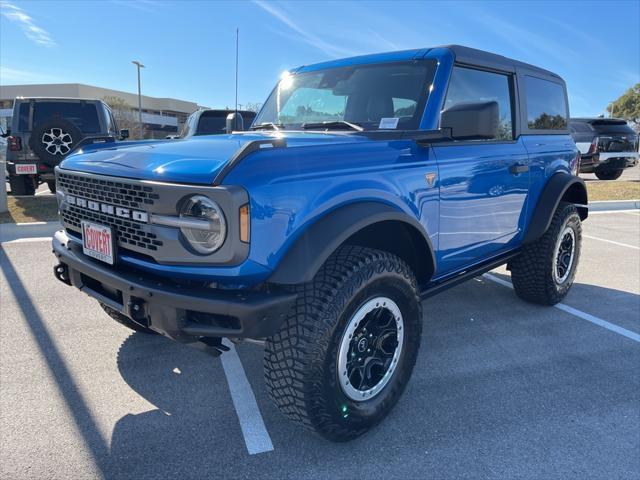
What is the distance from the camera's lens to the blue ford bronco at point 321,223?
1.96 m

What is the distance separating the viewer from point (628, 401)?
9.22 ft

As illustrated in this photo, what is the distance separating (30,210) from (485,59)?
7653 mm

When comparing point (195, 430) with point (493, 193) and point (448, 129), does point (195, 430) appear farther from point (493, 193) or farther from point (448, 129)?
point (493, 193)

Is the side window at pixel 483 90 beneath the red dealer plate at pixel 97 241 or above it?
above

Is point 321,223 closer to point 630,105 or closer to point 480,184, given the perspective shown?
point 480,184

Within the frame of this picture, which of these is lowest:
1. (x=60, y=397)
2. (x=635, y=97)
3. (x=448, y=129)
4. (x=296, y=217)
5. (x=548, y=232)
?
(x=60, y=397)

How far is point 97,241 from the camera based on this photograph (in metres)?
2.36

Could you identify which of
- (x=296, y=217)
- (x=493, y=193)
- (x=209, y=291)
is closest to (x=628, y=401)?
(x=493, y=193)

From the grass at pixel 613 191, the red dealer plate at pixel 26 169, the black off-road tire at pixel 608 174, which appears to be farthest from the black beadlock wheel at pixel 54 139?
the black off-road tire at pixel 608 174

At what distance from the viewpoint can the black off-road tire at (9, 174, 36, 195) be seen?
31.0ft

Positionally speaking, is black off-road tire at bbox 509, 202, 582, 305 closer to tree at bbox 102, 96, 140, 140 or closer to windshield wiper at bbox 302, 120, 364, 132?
windshield wiper at bbox 302, 120, 364, 132

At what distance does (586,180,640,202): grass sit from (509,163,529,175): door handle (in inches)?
326

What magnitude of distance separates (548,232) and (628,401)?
1.61 metres

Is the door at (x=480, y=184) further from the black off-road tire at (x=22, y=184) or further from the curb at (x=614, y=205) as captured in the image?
the black off-road tire at (x=22, y=184)
